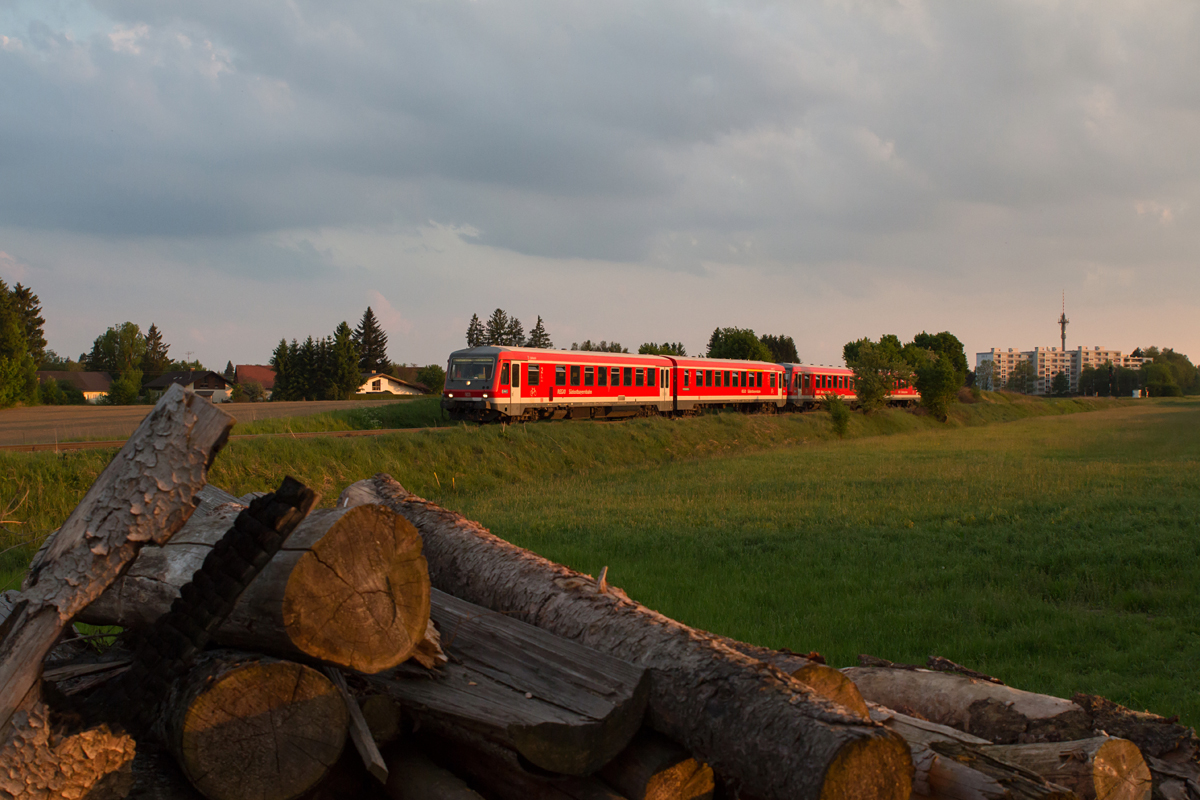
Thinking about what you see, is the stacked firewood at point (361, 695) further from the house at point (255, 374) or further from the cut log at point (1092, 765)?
the house at point (255, 374)

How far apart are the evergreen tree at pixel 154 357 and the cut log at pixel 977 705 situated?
365ft

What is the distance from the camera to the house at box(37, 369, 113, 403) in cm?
8400

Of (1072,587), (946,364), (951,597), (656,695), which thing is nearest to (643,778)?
(656,695)

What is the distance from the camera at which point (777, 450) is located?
29703 mm

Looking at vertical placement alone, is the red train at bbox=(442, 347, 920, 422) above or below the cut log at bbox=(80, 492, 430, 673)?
above

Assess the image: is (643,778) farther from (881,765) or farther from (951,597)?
(951,597)

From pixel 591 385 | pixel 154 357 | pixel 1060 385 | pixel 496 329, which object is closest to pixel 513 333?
pixel 496 329

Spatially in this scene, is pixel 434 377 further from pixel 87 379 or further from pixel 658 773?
pixel 658 773

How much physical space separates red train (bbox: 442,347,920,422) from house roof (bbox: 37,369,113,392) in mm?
75010

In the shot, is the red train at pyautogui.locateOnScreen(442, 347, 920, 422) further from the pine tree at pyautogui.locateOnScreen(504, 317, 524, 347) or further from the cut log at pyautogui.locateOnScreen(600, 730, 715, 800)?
the pine tree at pyautogui.locateOnScreen(504, 317, 524, 347)

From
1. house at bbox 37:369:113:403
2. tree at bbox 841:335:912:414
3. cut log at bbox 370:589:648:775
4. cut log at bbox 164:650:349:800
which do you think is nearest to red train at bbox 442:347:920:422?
tree at bbox 841:335:912:414

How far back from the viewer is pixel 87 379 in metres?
90.4

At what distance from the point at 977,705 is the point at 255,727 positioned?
3.30 meters

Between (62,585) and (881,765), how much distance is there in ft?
8.57
